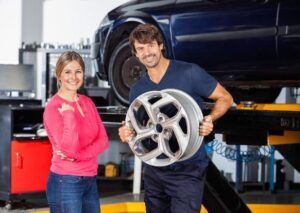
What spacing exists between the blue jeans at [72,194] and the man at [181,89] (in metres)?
0.25

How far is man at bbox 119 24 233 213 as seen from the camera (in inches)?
88.6

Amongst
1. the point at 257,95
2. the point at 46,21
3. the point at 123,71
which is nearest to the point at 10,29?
the point at 46,21

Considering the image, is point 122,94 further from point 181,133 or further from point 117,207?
point 181,133

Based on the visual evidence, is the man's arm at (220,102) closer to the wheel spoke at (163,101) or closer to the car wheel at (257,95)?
the wheel spoke at (163,101)

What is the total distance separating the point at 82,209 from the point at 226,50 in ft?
4.74

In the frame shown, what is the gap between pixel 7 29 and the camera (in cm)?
785

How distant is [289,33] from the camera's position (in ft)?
10.2

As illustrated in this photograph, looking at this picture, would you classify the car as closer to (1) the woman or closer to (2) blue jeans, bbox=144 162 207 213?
(2) blue jeans, bbox=144 162 207 213

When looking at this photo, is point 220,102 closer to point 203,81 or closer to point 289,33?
point 203,81

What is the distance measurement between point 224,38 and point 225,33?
0.03 meters

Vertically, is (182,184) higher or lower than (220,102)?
lower

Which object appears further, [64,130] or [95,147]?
[95,147]

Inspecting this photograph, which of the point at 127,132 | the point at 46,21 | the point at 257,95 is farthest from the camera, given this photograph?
the point at 46,21

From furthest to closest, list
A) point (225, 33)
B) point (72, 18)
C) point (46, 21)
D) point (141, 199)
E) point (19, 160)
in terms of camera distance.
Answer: point (46, 21) → point (72, 18) → point (141, 199) → point (19, 160) → point (225, 33)
